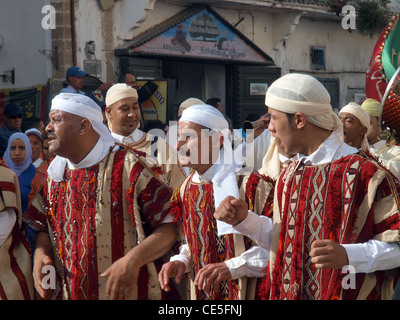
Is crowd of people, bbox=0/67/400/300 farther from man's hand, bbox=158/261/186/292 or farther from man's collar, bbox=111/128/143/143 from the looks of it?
man's collar, bbox=111/128/143/143

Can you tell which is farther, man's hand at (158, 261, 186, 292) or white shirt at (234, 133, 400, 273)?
man's hand at (158, 261, 186, 292)

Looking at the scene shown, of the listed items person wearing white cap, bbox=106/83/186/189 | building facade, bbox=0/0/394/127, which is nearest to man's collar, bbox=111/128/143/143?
person wearing white cap, bbox=106/83/186/189

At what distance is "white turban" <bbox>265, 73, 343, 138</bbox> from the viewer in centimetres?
325

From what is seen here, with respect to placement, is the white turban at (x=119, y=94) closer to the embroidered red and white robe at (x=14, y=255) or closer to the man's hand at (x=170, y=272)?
the embroidered red and white robe at (x=14, y=255)

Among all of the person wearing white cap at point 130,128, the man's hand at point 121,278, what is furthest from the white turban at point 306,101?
the person wearing white cap at point 130,128

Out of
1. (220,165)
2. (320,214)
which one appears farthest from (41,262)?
(320,214)

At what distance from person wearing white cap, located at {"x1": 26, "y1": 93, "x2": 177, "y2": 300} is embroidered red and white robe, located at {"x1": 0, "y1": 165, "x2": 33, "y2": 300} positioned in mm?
314

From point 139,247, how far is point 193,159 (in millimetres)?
536

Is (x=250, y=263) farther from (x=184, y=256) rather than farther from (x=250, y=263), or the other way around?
(x=184, y=256)

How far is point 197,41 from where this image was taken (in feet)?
47.2

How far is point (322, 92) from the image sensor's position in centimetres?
329

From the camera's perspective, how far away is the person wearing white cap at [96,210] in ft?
12.6

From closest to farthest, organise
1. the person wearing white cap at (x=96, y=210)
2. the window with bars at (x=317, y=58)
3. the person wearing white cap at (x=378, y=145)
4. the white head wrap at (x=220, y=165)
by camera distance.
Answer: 1. the white head wrap at (x=220, y=165)
2. the person wearing white cap at (x=96, y=210)
3. the person wearing white cap at (x=378, y=145)
4. the window with bars at (x=317, y=58)
